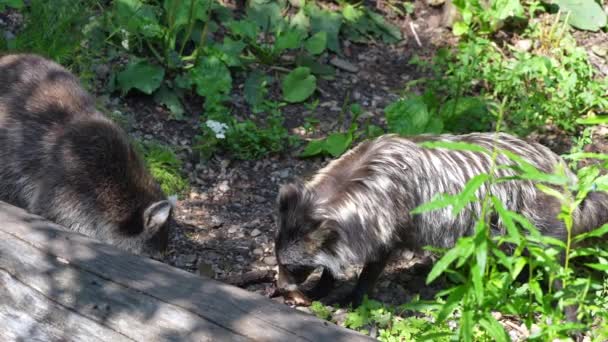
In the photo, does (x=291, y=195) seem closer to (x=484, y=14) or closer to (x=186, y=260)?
(x=186, y=260)

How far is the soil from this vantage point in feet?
21.0

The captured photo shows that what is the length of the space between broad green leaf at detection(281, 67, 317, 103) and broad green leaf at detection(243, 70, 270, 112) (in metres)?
0.20

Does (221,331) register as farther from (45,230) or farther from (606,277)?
(606,277)

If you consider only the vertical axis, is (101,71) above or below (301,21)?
below

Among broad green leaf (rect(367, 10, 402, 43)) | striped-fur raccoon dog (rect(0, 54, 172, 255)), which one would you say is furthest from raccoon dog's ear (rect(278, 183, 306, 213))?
broad green leaf (rect(367, 10, 402, 43))

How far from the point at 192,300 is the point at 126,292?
0.33 meters

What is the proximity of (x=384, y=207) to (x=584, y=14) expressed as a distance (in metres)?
4.57

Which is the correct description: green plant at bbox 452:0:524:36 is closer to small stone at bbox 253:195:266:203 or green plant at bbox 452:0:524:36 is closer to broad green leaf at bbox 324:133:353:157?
broad green leaf at bbox 324:133:353:157

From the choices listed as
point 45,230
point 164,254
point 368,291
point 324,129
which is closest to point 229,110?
point 324,129

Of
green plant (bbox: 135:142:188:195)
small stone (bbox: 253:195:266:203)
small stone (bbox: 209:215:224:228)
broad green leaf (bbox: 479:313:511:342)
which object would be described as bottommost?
small stone (bbox: 209:215:224:228)

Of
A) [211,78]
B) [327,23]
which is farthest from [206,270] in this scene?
[327,23]

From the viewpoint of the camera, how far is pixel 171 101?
25.6 feet

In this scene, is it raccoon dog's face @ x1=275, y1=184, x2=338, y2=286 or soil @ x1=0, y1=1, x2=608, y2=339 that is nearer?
raccoon dog's face @ x1=275, y1=184, x2=338, y2=286

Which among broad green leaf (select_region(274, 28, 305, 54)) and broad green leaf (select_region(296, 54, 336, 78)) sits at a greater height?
broad green leaf (select_region(274, 28, 305, 54))
